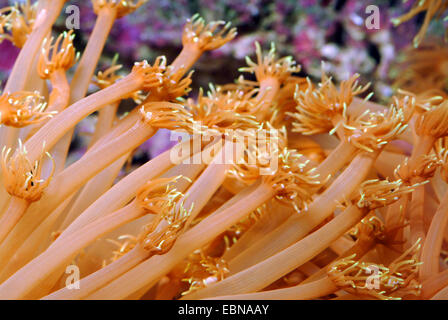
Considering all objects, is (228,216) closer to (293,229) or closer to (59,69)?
(293,229)

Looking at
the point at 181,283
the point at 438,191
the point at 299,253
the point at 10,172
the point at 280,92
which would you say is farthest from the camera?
the point at 280,92

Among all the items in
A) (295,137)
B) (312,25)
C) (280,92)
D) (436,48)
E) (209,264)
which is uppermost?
(312,25)

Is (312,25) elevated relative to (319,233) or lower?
elevated

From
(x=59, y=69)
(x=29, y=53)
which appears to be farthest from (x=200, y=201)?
(x=29, y=53)

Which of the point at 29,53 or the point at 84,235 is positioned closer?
the point at 84,235

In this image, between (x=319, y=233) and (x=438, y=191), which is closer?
(x=319, y=233)

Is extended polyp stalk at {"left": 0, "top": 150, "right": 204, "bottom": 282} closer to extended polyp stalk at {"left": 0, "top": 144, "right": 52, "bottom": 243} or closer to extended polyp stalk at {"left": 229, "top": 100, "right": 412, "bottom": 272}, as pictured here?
extended polyp stalk at {"left": 0, "top": 144, "right": 52, "bottom": 243}

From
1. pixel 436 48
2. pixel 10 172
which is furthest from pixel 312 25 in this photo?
pixel 10 172

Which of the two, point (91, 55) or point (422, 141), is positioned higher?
point (91, 55)

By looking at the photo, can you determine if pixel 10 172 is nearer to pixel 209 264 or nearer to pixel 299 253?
pixel 209 264
